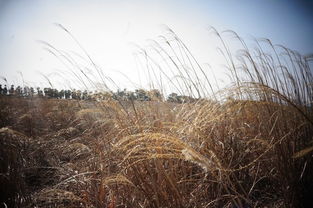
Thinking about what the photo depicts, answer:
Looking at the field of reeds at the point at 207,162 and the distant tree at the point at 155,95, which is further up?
the distant tree at the point at 155,95

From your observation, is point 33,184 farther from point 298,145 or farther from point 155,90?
point 298,145

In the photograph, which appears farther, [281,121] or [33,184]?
[33,184]

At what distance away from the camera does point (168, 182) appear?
3.64ft

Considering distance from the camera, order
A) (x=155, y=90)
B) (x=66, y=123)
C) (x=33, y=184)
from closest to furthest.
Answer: (x=33, y=184) < (x=155, y=90) < (x=66, y=123)

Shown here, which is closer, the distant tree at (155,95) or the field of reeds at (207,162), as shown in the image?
the field of reeds at (207,162)

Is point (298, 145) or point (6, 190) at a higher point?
point (298, 145)

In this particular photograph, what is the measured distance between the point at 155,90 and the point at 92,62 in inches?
26.2

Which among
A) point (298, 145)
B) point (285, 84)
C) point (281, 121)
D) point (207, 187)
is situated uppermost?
point (285, 84)

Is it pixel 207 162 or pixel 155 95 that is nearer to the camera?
pixel 207 162

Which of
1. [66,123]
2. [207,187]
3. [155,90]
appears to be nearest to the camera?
[207,187]

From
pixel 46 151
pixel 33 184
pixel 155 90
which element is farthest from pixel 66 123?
pixel 155 90

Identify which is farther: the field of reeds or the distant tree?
the distant tree

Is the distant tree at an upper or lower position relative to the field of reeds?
upper

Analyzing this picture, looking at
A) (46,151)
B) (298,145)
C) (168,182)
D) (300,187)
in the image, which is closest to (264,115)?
(298,145)
